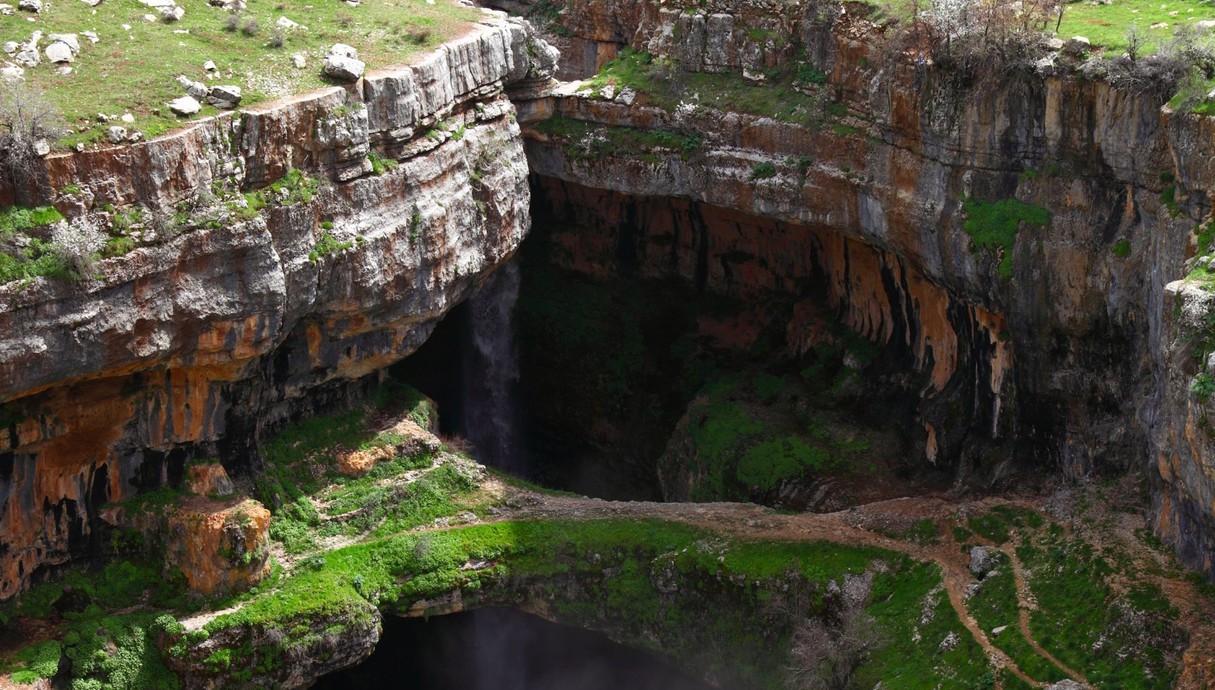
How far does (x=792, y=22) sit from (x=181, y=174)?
17464 mm

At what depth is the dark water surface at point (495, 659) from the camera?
37781 mm

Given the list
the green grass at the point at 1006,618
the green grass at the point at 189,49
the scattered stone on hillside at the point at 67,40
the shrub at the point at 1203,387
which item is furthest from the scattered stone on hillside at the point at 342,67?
the shrub at the point at 1203,387

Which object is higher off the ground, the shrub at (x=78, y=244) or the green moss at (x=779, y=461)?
the shrub at (x=78, y=244)

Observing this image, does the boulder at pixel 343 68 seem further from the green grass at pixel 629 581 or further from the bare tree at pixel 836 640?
the bare tree at pixel 836 640

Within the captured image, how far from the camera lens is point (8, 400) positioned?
3017 cm

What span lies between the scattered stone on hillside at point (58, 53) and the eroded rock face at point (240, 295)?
381 centimetres

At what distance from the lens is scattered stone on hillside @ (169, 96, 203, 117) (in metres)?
31.9

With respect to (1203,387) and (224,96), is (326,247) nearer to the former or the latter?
(224,96)

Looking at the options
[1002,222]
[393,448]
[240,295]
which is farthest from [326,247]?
[1002,222]

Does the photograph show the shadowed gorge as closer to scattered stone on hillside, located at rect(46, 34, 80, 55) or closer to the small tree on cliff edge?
the small tree on cliff edge

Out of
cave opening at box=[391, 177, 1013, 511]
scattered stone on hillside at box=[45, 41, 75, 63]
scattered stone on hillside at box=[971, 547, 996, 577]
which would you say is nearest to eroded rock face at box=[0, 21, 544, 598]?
scattered stone on hillside at box=[45, 41, 75, 63]

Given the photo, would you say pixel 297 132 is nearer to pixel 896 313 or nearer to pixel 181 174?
pixel 181 174

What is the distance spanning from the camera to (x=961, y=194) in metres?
35.4

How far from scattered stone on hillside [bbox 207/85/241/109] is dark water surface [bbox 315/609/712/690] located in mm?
13457
